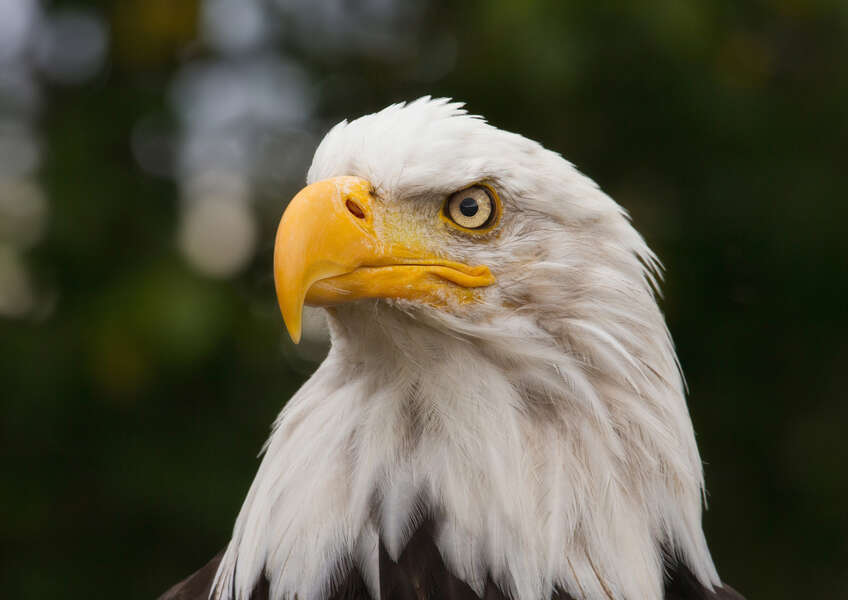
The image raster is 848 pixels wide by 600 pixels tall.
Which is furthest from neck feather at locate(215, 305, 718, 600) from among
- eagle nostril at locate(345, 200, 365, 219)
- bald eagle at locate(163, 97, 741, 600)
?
eagle nostril at locate(345, 200, 365, 219)

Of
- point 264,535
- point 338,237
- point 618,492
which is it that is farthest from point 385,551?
point 338,237

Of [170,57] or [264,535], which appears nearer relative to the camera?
[264,535]

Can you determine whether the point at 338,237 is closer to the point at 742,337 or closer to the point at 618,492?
the point at 618,492

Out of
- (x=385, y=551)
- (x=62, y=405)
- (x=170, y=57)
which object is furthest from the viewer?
(x=170, y=57)

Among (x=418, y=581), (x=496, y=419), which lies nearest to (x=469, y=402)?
(x=496, y=419)

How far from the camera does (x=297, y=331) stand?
2066 mm

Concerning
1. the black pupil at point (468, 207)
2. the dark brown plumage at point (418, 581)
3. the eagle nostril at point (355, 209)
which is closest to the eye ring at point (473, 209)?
the black pupil at point (468, 207)

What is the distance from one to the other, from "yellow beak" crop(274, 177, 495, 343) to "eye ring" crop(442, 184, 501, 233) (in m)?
0.09

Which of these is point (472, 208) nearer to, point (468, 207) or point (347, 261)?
point (468, 207)

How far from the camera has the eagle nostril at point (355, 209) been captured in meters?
2.18

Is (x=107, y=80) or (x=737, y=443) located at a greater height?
(x=107, y=80)

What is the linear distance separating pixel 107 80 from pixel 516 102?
5.95 ft

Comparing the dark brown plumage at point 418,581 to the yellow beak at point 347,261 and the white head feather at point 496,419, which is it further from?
the yellow beak at point 347,261

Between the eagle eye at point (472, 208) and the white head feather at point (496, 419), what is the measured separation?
4 cm
